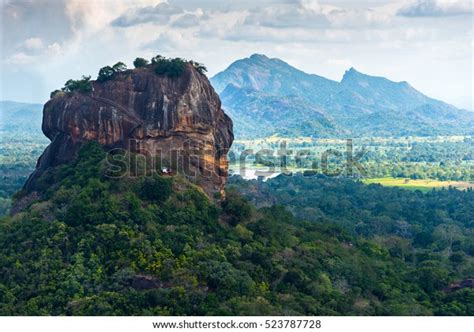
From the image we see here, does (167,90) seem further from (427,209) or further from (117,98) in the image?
(427,209)

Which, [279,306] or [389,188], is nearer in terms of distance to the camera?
[279,306]

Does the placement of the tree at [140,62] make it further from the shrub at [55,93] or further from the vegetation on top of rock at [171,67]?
the shrub at [55,93]

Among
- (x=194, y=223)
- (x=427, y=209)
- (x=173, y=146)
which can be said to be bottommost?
(x=427, y=209)

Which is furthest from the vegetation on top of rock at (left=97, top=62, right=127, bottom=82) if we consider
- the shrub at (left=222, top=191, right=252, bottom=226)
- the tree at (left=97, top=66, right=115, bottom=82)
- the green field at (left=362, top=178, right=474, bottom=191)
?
the green field at (left=362, top=178, right=474, bottom=191)

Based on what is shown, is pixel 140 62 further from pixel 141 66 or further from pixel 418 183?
pixel 418 183

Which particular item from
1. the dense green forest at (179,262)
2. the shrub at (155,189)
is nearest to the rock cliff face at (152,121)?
the dense green forest at (179,262)
